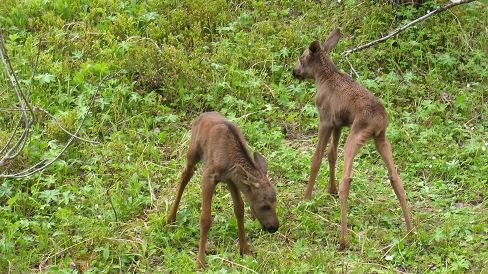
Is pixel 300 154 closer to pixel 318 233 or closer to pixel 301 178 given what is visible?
pixel 301 178

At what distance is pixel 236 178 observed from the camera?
284 inches

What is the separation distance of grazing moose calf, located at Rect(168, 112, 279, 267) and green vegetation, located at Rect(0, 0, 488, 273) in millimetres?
320

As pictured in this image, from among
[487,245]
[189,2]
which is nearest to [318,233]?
[487,245]

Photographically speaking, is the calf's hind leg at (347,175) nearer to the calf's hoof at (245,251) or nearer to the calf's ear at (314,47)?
the calf's hoof at (245,251)

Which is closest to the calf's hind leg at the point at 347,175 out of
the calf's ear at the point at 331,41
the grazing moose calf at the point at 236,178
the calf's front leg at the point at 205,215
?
the grazing moose calf at the point at 236,178

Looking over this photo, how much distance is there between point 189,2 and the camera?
1168 cm

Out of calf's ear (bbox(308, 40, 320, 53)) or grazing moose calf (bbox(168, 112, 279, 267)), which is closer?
grazing moose calf (bbox(168, 112, 279, 267))

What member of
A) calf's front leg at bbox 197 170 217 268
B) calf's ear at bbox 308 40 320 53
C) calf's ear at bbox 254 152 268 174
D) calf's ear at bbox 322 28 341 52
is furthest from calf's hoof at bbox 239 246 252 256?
calf's ear at bbox 322 28 341 52

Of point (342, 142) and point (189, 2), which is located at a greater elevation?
point (189, 2)

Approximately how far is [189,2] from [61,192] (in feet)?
13.6

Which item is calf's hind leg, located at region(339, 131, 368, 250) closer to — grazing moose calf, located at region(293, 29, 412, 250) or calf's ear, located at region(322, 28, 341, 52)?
grazing moose calf, located at region(293, 29, 412, 250)

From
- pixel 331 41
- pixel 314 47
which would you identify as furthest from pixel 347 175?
pixel 331 41

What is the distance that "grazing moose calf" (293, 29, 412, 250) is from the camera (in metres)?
7.64

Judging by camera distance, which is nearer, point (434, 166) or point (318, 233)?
point (318, 233)
